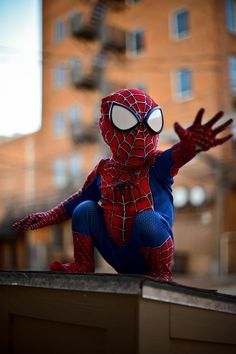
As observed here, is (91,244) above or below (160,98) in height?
below

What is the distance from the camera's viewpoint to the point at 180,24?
52.1ft

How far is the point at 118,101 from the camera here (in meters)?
1.99

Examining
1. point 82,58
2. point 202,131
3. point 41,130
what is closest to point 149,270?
point 202,131

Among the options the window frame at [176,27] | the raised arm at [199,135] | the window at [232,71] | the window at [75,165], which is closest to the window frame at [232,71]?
the window at [232,71]

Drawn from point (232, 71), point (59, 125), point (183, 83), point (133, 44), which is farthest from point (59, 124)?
point (232, 71)

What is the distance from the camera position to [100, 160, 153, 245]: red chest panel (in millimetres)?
1946

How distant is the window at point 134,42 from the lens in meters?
17.2

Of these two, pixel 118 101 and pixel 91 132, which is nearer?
pixel 118 101

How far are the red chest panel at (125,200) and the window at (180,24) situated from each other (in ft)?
47.5

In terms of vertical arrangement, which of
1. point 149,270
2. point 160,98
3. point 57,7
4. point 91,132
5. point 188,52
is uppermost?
point 57,7

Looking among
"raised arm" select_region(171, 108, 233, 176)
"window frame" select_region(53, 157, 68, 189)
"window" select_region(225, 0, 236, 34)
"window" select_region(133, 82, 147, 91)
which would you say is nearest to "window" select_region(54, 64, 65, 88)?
"window frame" select_region(53, 157, 68, 189)

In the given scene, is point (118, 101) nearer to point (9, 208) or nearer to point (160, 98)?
point (160, 98)

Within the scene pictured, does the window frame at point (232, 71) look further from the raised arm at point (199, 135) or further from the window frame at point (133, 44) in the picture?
the raised arm at point (199, 135)

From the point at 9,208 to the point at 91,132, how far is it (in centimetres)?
545
